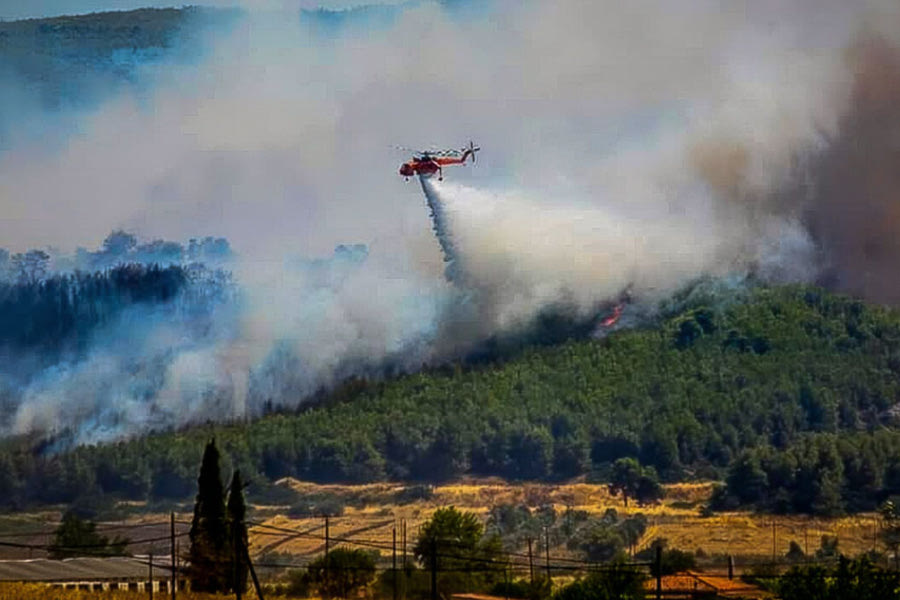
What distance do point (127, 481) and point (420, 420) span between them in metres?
12.1

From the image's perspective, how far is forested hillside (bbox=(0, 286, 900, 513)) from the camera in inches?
3939

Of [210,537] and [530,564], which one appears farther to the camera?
[530,564]

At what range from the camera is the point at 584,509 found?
332 feet

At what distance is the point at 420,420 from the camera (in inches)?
4136

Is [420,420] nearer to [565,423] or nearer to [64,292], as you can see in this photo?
[565,423]

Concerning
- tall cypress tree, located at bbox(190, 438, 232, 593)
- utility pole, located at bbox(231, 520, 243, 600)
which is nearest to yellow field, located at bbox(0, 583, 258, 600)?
tall cypress tree, located at bbox(190, 438, 232, 593)

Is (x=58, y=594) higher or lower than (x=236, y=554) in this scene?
lower

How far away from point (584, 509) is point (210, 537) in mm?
22820

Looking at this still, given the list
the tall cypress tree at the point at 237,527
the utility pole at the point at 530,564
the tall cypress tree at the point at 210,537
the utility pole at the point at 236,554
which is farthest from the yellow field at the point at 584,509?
the utility pole at the point at 236,554

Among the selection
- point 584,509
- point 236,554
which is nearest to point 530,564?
point 584,509

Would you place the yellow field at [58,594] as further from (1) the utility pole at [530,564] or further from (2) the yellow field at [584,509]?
(2) the yellow field at [584,509]

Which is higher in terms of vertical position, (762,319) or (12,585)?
(762,319)

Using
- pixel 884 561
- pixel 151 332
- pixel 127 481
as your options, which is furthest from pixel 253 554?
pixel 884 561

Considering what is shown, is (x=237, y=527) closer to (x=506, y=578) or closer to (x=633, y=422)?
(x=506, y=578)
